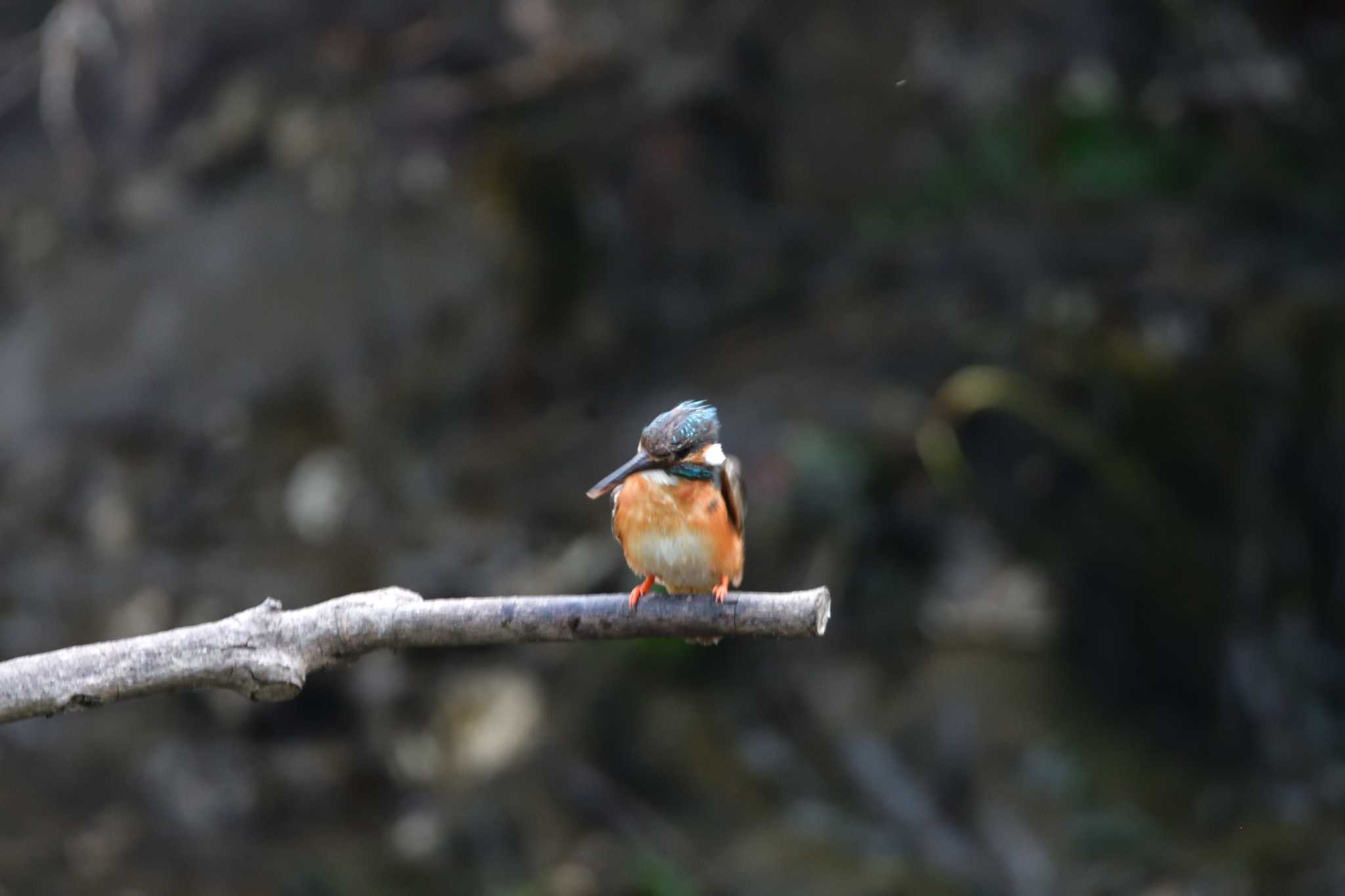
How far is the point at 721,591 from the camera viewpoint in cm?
232

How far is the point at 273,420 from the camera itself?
640 cm

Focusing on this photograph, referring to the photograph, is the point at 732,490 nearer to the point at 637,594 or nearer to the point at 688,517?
the point at 688,517

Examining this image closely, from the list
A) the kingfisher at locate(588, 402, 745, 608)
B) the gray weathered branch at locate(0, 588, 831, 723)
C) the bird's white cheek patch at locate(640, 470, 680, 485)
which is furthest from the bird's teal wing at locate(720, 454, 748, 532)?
the gray weathered branch at locate(0, 588, 831, 723)

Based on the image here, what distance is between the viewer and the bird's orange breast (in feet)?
8.08

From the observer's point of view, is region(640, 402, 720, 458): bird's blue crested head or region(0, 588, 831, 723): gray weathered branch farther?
region(640, 402, 720, 458): bird's blue crested head

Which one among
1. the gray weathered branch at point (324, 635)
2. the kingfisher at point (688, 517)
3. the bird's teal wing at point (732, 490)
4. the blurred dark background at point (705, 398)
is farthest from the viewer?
the blurred dark background at point (705, 398)

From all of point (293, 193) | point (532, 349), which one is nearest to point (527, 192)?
point (532, 349)

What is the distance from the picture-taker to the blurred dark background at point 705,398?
484 cm

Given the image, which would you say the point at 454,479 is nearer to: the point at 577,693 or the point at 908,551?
the point at 577,693

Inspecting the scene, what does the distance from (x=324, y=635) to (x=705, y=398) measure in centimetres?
373

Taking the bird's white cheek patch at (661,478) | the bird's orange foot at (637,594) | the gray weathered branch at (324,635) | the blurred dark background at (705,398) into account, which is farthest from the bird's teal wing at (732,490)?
the blurred dark background at (705,398)

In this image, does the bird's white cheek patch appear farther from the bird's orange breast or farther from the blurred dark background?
the blurred dark background

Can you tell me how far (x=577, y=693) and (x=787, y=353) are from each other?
5.51ft

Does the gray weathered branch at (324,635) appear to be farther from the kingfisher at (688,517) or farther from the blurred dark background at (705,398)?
the blurred dark background at (705,398)
